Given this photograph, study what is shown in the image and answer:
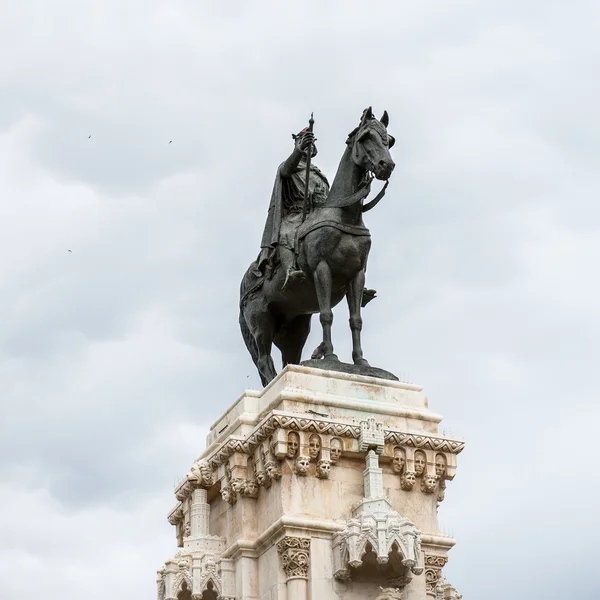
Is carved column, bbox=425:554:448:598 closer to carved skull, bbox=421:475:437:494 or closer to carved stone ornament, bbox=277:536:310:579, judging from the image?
carved skull, bbox=421:475:437:494

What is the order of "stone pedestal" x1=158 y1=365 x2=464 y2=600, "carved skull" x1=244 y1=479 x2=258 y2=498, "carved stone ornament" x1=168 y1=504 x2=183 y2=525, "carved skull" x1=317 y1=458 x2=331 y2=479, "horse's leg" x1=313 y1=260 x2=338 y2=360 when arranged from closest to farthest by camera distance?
1. "stone pedestal" x1=158 y1=365 x2=464 y2=600
2. "carved skull" x1=317 y1=458 x2=331 y2=479
3. "carved skull" x1=244 y1=479 x2=258 y2=498
4. "horse's leg" x1=313 y1=260 x2=338 y2=360
5. "carved stone ornament" x1=168 y1=504 x2=183 y2=525

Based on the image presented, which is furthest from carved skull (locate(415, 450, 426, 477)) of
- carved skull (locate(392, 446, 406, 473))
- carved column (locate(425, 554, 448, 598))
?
carved column (locate(425, 554, 448, 598))

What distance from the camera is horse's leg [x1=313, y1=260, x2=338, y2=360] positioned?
24594mm

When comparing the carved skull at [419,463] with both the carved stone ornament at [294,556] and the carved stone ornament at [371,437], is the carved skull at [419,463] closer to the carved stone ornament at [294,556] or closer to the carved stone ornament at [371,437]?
the carved stone ornament at [371,437]

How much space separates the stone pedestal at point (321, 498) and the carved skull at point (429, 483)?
0.06ft

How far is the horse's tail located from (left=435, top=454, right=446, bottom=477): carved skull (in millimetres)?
4642

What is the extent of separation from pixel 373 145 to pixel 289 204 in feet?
8.58

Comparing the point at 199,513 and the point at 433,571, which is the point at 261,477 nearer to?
the point at 199,513

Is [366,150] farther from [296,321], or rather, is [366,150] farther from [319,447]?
[319,447]

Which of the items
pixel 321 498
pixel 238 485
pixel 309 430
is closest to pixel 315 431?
pixel 309 430

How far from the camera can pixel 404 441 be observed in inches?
924

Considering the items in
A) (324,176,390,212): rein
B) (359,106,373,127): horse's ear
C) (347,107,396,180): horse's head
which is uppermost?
(359,106,373,127): horse's ear

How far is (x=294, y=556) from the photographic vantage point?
864 inches

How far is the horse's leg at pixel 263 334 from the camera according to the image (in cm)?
2620
